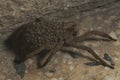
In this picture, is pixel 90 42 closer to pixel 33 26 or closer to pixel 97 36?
pixel 97 36

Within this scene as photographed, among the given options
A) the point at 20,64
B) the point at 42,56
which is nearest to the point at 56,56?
the point at 42,56

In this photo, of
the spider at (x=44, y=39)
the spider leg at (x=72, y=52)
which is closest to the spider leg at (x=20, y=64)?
the spider at (x=44, y=39)

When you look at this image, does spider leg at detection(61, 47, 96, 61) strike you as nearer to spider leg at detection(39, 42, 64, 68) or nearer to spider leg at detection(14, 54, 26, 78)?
spider leg at detection(39, 42, 64, 68)

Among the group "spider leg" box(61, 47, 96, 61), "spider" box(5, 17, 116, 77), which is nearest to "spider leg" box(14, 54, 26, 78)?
"spider" box(5, 17, 116, 77)

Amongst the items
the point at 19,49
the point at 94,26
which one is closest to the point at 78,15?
the point at 94,26

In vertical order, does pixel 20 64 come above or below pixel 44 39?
below

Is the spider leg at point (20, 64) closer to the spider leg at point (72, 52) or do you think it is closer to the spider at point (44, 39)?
the spider at point (44, 39)

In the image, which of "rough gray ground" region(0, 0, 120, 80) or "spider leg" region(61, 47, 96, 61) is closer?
"rough gray ground" region(0, 0, 120, 80)

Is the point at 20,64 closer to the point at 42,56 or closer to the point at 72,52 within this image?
the point at 42,56
